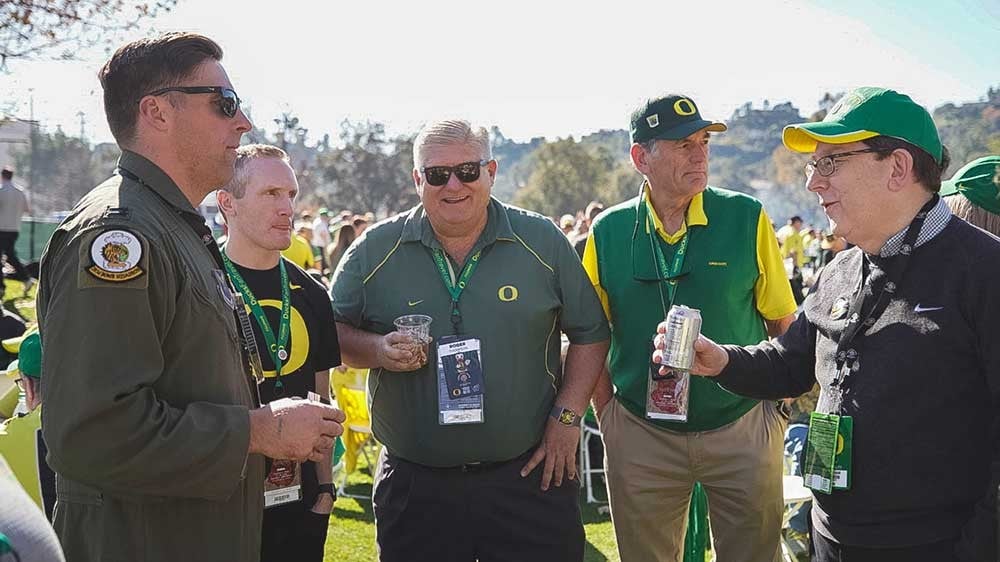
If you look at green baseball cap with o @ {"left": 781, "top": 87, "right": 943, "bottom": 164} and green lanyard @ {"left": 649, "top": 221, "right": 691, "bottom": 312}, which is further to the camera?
green lanyard @ {"left": 649, "top": 221, "right": 691, "bottom": 312}

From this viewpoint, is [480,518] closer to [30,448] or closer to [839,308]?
[839,308]

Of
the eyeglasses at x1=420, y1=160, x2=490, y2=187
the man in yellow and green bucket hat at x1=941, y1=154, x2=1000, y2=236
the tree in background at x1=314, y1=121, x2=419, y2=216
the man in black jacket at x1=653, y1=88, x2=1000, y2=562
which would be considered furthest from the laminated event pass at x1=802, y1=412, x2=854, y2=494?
the tree in background at x1=314, y1=121, x2=419, y2=216

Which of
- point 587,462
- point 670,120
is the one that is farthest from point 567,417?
point 587,462

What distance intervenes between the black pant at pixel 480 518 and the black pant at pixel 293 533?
0.31 meters

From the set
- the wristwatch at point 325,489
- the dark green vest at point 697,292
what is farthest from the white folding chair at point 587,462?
the wristwatch at point 325,489

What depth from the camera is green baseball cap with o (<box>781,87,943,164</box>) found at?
264cm

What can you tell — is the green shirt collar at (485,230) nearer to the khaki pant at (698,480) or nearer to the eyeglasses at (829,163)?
the khaki pant at (698,480)

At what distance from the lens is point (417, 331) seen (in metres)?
3.21

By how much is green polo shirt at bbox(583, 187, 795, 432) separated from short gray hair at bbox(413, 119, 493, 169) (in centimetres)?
87

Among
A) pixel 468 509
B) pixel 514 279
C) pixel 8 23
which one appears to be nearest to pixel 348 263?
pixel 514 279

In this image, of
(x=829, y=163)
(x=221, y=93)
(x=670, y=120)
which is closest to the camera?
(x=221, y=93)

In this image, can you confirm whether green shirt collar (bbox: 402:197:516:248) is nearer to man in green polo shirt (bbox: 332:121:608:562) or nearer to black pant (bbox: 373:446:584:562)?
man in green polo shirt (bbox: 332:121:608:562)

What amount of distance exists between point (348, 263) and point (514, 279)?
0.71 m

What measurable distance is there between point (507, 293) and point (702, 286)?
94cm
